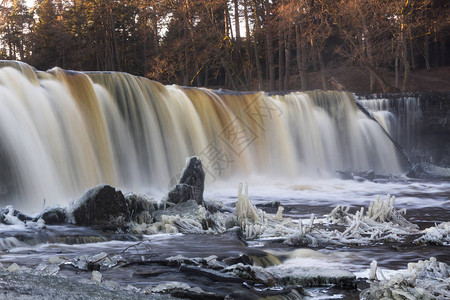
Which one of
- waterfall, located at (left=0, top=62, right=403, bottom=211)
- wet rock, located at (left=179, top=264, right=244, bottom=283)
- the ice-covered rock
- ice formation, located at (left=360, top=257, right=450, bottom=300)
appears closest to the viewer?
ice formation, located at (left=360, top=257, right=450, bottom=300)

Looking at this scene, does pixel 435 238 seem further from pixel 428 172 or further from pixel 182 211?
pixel 428 172

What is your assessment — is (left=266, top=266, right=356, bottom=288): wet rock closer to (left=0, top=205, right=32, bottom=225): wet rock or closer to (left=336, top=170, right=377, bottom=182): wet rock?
(left=0, top=205, right=32, bottom=225): wet rock

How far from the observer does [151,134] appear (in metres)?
15.2

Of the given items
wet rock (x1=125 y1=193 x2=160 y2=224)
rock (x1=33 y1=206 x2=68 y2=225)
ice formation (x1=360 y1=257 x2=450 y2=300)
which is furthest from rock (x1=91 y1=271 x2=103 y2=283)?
wet rock (x1=125 y1=193 x2=160 y2=224)

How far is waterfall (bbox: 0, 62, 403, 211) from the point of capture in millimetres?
11391

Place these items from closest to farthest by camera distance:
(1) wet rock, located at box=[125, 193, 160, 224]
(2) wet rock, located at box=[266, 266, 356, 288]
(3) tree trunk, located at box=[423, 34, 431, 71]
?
(2) wet rock, located at box=[266, 266, 356, 288] → (1) wet rock, located at box=[125, 193, 160, 224] → (3) tree trunk, located at box=[423, 34, 431, 71]

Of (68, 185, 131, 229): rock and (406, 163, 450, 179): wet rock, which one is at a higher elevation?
(68, 185, 131, 229): rock

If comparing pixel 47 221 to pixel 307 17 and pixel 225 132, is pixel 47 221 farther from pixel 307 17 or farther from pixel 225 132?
pixel 307 17

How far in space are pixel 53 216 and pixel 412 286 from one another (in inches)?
198

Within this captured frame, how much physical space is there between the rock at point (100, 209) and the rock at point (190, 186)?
1.13m

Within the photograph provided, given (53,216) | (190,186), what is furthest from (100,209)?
(190,186)

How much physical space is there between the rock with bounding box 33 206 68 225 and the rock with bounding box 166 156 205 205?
68.4 inches

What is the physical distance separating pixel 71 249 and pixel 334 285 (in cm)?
303

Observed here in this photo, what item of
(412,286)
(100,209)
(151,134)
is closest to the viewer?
(412,286)
